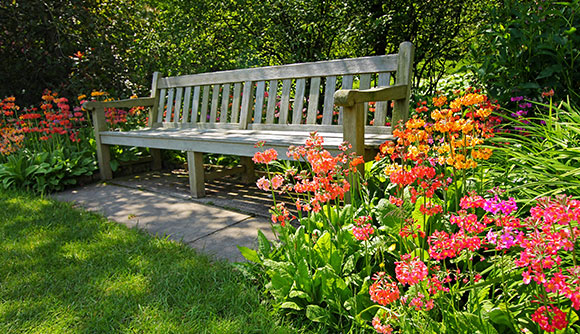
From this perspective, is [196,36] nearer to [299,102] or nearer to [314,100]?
[299,102]

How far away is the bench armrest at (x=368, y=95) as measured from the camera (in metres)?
2.31

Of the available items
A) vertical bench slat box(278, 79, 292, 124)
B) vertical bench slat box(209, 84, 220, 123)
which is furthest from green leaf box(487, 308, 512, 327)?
vertical bench slat box(209, 84, 220, 123)

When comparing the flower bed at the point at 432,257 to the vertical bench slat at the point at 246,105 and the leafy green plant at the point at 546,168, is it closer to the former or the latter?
the leafy green plant at the point at 546,168

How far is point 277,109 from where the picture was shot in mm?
4516

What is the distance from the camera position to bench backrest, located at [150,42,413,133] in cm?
304

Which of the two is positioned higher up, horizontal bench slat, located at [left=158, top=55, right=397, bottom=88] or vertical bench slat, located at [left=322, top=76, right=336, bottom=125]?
horizontal bench slat, located at [left=158, top=55, right=397, bottom=88]

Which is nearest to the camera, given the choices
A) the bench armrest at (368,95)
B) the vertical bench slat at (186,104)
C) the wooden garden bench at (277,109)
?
the bench armrest at (368,95)

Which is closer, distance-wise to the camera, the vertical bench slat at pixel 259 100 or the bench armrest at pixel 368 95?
the bench armrest at pixel 368 95

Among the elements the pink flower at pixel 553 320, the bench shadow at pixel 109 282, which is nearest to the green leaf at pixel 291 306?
the bench shadow at pixel 109 282

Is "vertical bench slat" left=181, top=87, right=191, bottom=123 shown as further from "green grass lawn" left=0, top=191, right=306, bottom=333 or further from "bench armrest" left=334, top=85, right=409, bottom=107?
"bench armrest" left=334, top=85, right=409, bottom=107

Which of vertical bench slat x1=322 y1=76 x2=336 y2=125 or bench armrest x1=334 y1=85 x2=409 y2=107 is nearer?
bench armrest x1=334 y1=85 x2=409 y2=107

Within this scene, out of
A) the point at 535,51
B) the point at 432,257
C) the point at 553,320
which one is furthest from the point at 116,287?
the point at 535,51

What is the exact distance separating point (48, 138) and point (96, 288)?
316 cm

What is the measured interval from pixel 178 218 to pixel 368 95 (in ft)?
5.38
